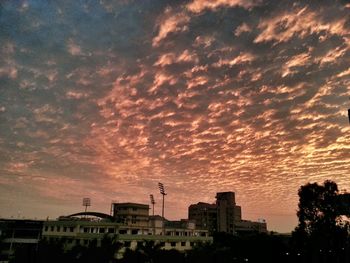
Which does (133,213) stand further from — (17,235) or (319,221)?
(319,221)

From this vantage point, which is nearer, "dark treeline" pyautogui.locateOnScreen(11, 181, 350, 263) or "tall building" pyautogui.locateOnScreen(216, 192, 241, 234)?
"dark treeline" pyautogui.locateOnScreen(11, 181, 350, 263)

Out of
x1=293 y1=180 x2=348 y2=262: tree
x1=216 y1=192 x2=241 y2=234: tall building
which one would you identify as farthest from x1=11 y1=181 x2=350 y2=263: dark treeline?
x1=216 y1=192 x2=241 y2=234: tall building

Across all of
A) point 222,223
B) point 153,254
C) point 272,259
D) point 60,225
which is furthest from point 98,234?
point 222,223

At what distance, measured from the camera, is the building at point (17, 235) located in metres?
67.9

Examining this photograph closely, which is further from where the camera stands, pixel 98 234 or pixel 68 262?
pixel 98 234

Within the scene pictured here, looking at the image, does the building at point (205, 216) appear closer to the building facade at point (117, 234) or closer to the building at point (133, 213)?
the building at point (133, 213)

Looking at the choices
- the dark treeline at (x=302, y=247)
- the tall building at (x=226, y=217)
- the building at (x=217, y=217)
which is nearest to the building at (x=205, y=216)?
the building at (x=217, y=217)

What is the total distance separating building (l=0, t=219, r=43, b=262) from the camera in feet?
223

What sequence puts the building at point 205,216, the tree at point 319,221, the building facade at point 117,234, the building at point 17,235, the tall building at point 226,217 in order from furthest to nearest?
→ the building at point 205,216 → the tall building at point 226,217 → the building facade at point 117,234 → the building at point 17,235 → the tree at point 319,221

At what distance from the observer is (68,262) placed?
55625mm

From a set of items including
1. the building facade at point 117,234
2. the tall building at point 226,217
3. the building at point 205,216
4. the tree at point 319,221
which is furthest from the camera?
the building at point 205,216

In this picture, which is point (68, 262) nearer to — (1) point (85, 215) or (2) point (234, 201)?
(1) point (85, 215)

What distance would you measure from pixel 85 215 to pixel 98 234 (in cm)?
2536

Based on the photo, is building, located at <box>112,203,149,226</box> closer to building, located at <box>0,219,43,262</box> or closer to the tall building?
building, located at <box>0,219,43,262</box>
